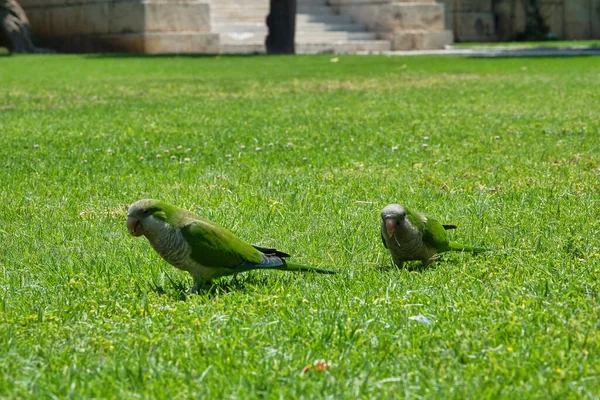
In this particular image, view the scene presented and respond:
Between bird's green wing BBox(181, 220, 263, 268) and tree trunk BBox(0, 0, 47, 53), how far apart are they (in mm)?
24567

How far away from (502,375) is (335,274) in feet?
4.89

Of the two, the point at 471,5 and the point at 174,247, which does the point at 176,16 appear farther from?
the point at 174,247

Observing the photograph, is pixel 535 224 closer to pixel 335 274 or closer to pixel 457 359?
pixel 335 274

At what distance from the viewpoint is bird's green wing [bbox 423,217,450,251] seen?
4.64 meters

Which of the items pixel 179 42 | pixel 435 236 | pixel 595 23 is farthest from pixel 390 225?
pixel 595 23

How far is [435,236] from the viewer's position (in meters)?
4.67

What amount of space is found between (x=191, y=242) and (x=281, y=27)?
23165 millimetres

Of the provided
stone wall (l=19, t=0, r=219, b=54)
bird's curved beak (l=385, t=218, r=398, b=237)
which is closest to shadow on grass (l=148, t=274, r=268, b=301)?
bird's curved beak (l=385, t=218, r=398, b=237)

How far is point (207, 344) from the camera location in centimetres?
349

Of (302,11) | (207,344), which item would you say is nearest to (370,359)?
(207,344)

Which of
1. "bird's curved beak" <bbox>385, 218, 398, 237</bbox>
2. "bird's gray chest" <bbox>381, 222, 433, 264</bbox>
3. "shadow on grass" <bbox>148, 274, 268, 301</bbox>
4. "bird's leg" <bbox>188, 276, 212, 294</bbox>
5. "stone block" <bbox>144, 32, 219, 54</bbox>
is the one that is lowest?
"shadow on grass" <bbox>148, 274, 268, 301</bbox>

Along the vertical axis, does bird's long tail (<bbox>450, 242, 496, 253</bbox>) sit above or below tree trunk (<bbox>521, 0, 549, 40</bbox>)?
below

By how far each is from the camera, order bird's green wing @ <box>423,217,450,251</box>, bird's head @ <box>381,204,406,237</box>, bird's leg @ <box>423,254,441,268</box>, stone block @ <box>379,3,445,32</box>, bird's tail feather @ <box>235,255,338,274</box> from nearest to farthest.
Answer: bird's tail feather @ <box>235,255,338,274</box> < bird's head @ <box>381,204,406,237</box> < bird's green wing @ <box>423,217,450,251</box> < bird's leg @ <box>423,254,441,268</box> < stone block @ <box>379,3,445,32</box>

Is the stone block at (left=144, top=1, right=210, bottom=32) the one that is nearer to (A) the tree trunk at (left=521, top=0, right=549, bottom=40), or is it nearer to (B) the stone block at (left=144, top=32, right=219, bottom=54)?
(B) the stone block at (left=144, top=32, right=219, bottom=54)
